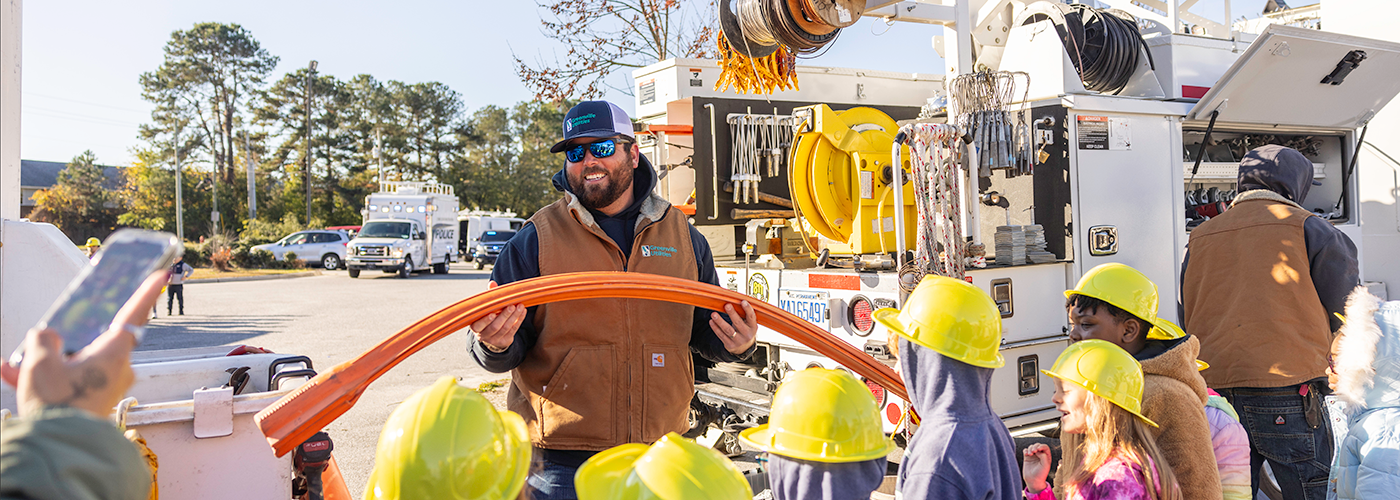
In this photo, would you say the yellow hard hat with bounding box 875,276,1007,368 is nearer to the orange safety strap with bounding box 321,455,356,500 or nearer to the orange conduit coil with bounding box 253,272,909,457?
the orange conduit coil with bounding box 253,272,909,457

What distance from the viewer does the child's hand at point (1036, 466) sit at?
267cm

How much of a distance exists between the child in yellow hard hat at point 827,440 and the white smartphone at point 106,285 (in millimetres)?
1115

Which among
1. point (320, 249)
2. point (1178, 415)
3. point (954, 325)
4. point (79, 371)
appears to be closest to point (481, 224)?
point (320, 249)

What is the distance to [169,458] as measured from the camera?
2332 mm

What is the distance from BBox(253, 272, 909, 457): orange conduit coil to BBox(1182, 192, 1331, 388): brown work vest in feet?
6.84

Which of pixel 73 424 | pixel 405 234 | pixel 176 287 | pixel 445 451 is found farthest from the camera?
pixel 405 234

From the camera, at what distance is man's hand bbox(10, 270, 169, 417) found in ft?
3.14

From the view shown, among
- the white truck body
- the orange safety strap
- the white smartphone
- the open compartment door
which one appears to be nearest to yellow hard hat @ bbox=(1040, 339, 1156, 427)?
the white smartphone

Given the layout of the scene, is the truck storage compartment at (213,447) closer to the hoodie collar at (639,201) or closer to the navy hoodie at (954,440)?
the hoodie collar at (639,201)

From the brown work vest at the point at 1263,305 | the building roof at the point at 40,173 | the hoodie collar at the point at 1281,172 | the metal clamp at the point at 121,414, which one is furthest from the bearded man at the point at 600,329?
the building roof at the point at 40,173

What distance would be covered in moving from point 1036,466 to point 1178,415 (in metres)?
0.47

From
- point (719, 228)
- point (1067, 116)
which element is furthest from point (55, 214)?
point (1067, 116)

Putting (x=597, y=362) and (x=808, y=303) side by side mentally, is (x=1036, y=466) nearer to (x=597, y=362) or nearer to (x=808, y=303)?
(x=597, y=362)

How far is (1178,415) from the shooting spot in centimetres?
261
